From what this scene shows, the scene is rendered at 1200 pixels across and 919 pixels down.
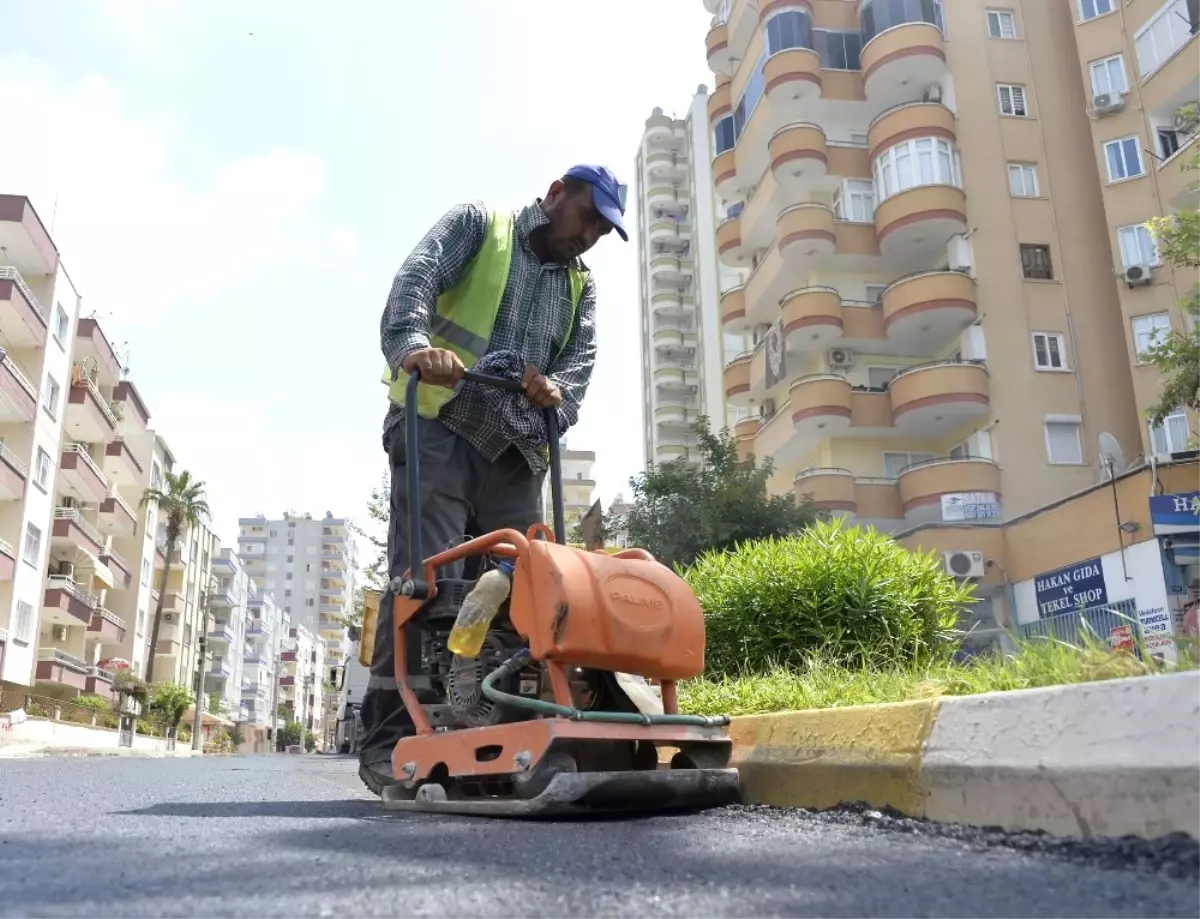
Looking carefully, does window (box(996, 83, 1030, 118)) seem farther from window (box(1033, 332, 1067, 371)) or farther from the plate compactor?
the plate compactor

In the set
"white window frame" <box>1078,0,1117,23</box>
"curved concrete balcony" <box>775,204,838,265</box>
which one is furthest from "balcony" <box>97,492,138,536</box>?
"white window frame" <box>1078,0,1117,23</box>

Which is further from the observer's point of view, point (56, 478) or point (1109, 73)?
point (56, 478)

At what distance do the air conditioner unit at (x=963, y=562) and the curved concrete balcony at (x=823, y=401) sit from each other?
17.5ft

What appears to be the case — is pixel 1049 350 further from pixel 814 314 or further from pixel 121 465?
pixel 121 465

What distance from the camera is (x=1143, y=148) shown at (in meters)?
25.3

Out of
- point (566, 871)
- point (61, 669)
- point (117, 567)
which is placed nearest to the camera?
point (566, 871)

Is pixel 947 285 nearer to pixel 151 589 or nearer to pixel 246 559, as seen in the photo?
pixel 151 589

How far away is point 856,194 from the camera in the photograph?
29.2 m

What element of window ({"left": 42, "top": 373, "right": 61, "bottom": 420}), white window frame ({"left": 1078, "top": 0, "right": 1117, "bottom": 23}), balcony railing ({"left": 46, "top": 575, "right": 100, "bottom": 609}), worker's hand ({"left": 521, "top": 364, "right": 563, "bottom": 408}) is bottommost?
worker's hand ({"left": 521, "top": 364, "right": 563, "bottom": 408})

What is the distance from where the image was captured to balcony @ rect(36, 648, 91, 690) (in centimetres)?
3778

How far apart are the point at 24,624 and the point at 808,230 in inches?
1102

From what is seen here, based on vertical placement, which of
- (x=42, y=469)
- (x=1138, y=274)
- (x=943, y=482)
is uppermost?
(x=1138, y=274)

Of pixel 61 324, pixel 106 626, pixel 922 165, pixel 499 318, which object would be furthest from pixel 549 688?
pixel 106 626

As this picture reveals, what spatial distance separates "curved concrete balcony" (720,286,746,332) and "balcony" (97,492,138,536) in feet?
96.2
